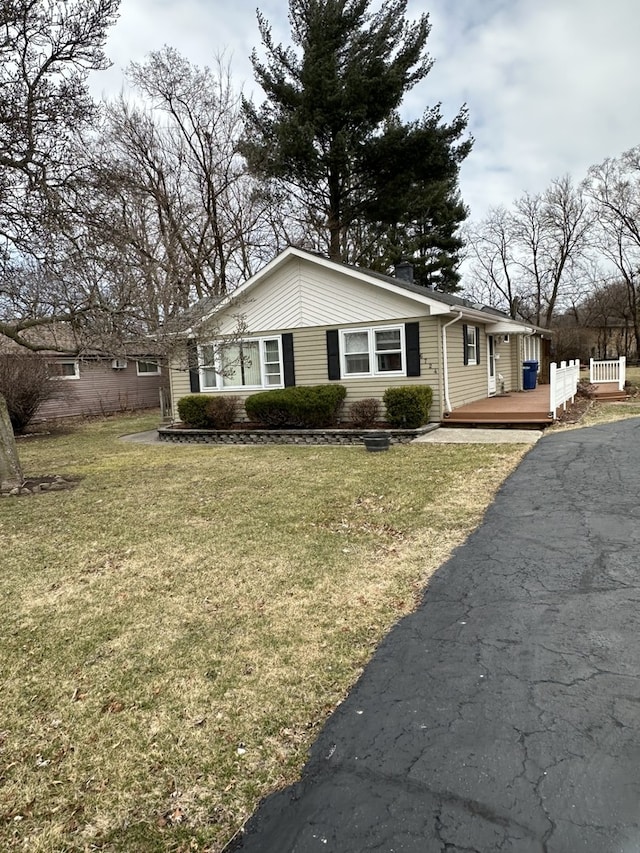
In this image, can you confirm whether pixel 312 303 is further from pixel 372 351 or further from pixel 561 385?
pixel 561 385

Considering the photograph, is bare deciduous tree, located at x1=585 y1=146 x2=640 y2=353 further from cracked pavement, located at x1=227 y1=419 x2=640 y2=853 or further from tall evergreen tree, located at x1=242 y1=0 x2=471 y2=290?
cracked pavement, located at x1=227 y1=419 x2=640 y2=853

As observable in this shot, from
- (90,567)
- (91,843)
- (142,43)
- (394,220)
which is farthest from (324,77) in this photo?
(91,843)

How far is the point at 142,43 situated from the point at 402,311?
49.9 ft

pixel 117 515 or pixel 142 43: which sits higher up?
pixel 142 43

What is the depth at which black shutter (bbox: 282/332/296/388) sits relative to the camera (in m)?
13.6

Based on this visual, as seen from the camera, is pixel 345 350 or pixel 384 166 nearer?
pixel 345 350

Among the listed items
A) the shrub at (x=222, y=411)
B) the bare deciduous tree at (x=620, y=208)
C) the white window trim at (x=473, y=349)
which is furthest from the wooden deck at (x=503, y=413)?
the bare deciduous tree at (x=620, y=208)

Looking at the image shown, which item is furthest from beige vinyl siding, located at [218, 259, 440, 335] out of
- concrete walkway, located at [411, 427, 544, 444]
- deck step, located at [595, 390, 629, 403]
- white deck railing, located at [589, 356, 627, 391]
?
white deck railing, located at [589, 356, 627, 391]

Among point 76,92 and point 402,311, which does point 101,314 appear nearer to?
point 76,92

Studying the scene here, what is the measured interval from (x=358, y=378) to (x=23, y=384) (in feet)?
32.9

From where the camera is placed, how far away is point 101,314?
7.13 m

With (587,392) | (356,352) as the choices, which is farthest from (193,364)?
(587,392)

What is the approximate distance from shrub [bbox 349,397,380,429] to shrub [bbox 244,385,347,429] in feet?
1.68

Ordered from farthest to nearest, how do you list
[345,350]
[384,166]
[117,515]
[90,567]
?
1. [384,166]
2. [345,350]
3. [117,515]
4. [90,567]
